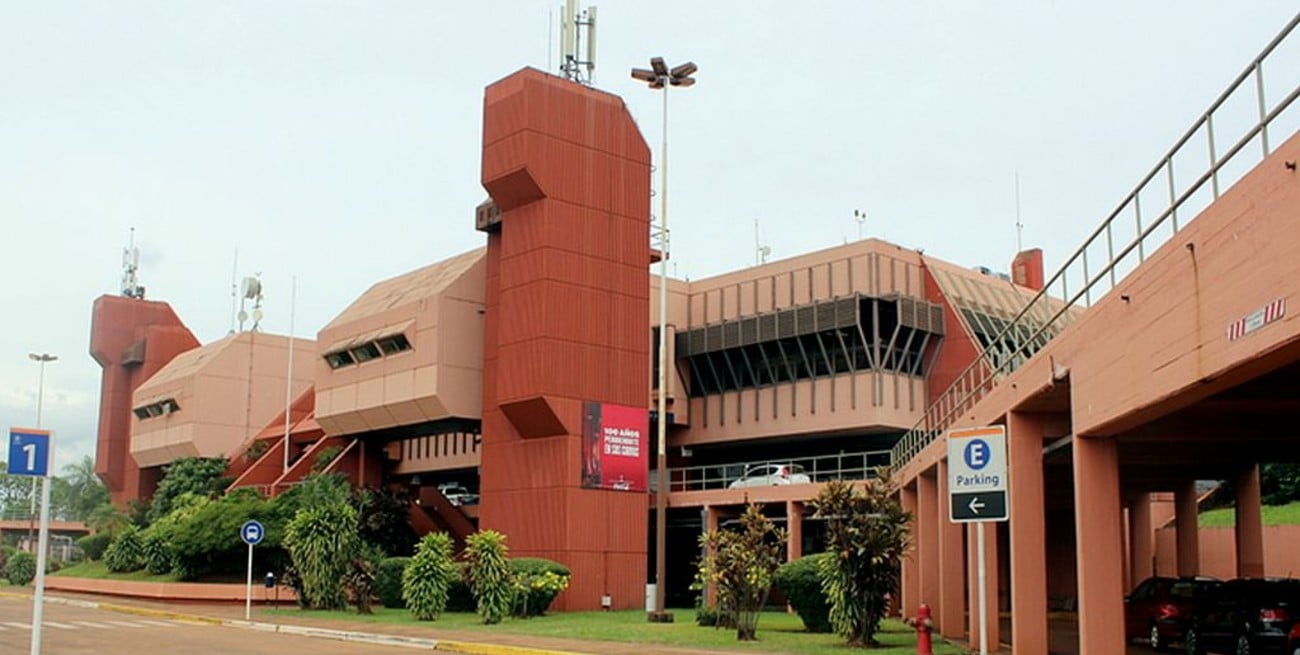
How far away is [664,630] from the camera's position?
97.2 feet

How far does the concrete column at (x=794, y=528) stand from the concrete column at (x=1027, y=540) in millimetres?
21007

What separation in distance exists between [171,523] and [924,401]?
104ft

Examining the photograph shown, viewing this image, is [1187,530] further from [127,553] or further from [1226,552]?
[127,553]

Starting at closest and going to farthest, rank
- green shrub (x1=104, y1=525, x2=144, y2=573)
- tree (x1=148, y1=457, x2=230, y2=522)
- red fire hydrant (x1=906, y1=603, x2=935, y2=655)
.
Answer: red fire hydrant (x1=906, y1=603, x2=935, y2=655) < green shrub (x1=104, y1=525, x2=144, y2=573) < tree (x1=148, y1=457, x2=230, y2=522)

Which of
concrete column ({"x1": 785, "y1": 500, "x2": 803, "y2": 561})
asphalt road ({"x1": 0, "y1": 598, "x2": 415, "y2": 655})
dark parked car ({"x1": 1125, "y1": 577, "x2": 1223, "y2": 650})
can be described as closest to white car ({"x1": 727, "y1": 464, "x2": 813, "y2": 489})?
concrete column ({"x1": 785, "y1": 500, "x2": 803, "y2": 561})

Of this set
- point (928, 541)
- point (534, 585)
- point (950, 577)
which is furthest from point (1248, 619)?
point (534, 585)

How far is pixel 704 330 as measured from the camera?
51656 mm

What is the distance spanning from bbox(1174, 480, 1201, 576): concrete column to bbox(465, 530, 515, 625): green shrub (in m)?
19.4

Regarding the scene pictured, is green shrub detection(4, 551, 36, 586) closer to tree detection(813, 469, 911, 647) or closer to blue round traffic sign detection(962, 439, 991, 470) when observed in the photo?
tree detection(813, 469, 911, 647)

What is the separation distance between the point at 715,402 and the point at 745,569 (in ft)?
81.3

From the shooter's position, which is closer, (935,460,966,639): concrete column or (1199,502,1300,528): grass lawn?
(935,460,966,639): concrete column

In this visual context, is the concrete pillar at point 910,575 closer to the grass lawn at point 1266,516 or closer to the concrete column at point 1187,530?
the concrete column at point 1187,530

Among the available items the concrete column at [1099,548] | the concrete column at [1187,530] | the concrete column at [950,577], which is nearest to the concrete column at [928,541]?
the concrete column at [950,577]

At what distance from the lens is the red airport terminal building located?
2014cm
